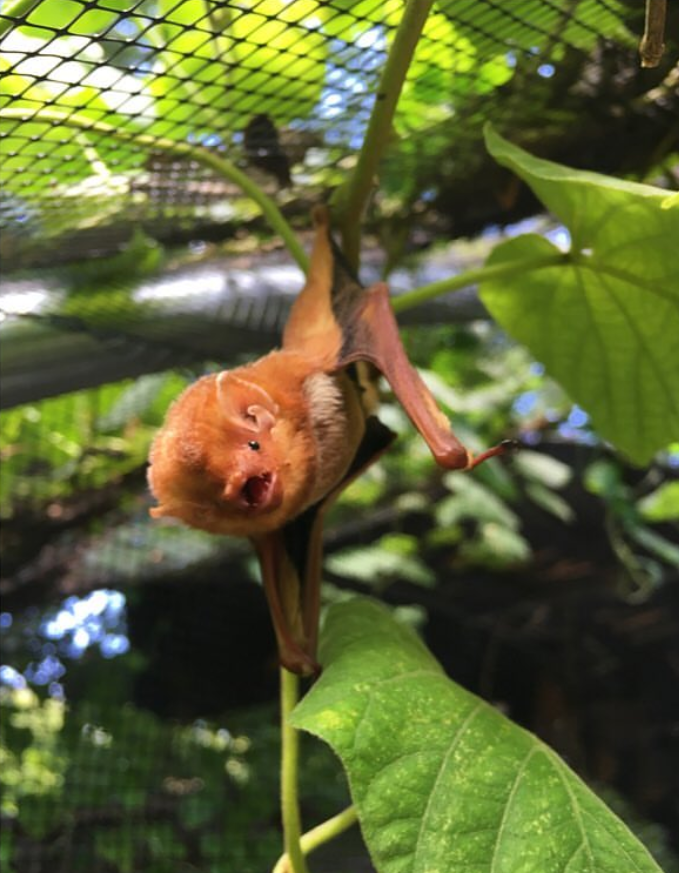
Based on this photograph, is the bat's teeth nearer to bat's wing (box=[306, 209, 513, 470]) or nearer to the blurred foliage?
bat's wing (box=[306, 209, 513, 470])

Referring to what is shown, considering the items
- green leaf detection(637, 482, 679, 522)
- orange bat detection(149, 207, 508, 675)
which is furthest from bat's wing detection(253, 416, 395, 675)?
green leaf detection(637, 482, 679, 522)

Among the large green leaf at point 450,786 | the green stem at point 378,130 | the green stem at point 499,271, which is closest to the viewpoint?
the large green leaf at point 450,786

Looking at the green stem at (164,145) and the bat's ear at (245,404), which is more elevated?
the green stem at (164,145)

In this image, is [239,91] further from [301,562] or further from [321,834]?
[321,834]

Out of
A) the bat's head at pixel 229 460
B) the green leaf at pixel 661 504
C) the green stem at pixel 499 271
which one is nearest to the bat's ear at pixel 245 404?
the bat's head at pixel 229 460

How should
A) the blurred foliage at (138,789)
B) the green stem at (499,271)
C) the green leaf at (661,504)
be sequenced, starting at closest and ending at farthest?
the green stem at (499,271) < the blurred foliage at (138,789) < the green leaf at (661,504)

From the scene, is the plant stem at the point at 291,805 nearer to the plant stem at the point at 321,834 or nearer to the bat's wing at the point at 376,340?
the plant stem at the point at 321,834
